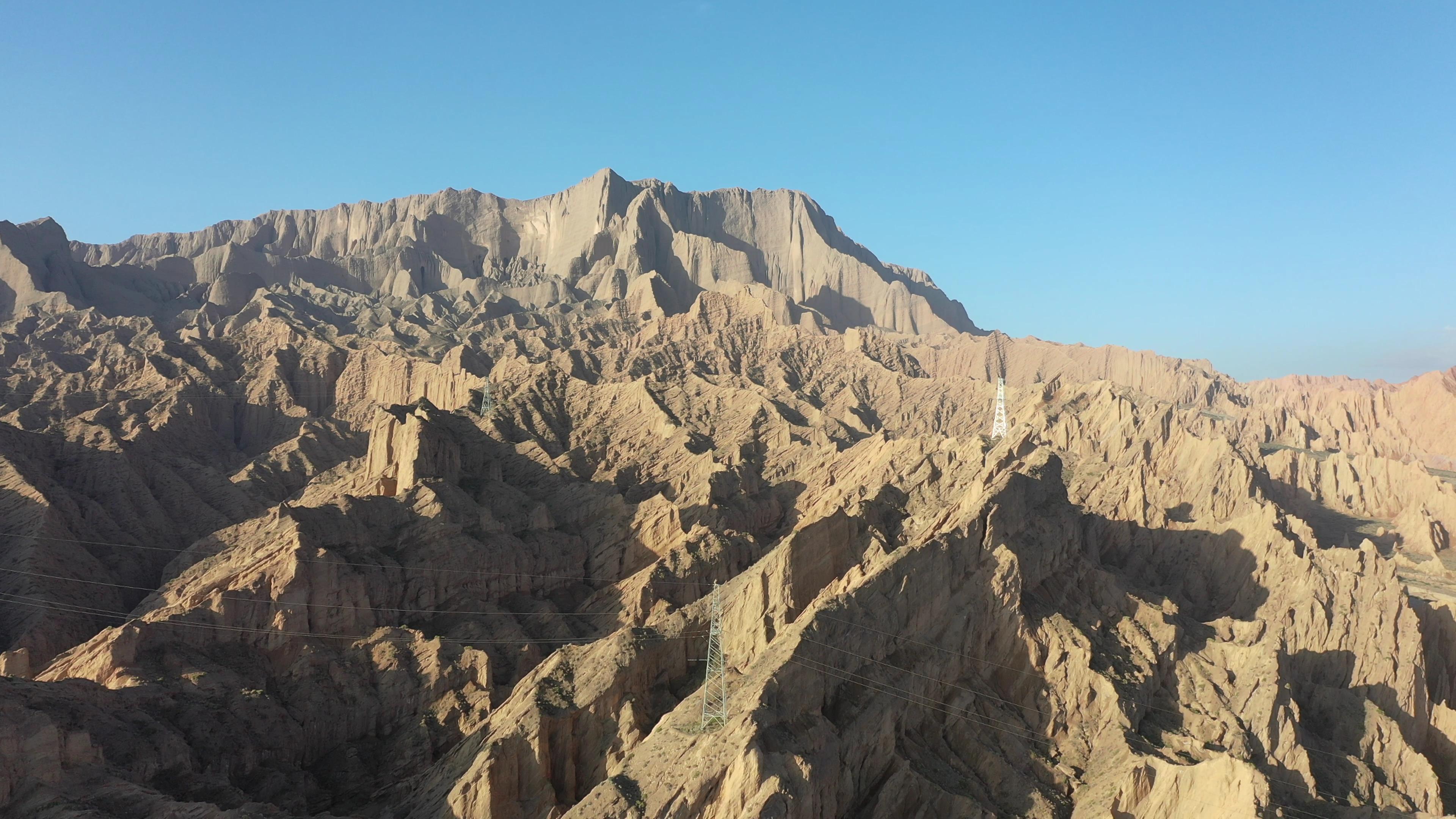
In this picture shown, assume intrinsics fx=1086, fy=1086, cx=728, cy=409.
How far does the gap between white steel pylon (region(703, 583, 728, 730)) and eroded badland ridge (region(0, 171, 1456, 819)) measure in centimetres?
54

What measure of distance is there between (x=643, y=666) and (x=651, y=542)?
29963 millimetres

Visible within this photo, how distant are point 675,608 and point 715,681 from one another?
25.6 meters

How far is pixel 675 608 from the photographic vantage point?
6562 cm

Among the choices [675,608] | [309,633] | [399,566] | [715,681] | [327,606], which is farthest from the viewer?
[675,608]

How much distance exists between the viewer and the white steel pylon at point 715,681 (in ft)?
120

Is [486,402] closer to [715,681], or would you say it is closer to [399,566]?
[399,566]

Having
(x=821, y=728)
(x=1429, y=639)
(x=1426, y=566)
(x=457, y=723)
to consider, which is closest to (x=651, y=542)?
(x=457, y=723)

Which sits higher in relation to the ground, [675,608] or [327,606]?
[327,606]

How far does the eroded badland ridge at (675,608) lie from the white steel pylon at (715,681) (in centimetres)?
54

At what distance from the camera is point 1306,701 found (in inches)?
2120

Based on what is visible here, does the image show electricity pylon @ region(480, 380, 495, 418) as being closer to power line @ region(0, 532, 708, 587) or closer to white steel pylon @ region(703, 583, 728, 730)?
power line @ region(0, 532, 708, 587)

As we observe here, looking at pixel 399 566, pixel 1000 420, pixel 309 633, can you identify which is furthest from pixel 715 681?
pixel 1000 420

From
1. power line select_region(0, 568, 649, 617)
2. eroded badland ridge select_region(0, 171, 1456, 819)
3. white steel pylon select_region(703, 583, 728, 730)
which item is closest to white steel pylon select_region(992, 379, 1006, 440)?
eroded badland ridge select_region(0, 171, 1456, 819)

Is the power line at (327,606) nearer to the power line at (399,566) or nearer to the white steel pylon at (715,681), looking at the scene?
the power line at (399,566)
